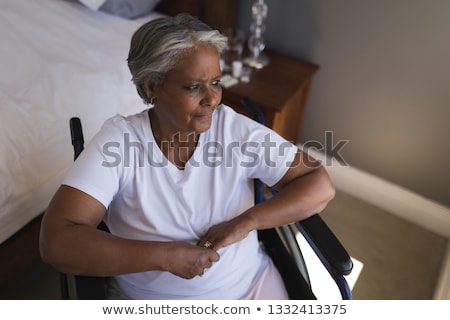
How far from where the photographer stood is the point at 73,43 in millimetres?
1705

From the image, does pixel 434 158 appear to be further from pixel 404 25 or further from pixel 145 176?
pixel 145 176

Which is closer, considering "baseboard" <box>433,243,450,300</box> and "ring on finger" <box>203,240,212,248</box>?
"ring on finger" <box>203,240,212,248</box>

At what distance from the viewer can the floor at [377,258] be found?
1643 mm

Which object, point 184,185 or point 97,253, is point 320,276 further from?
point 97,253

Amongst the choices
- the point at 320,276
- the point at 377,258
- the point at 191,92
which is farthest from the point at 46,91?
the point at 377,258

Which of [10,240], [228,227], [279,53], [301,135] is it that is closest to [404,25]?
[279,53]

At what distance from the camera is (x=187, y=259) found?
0.95 metres

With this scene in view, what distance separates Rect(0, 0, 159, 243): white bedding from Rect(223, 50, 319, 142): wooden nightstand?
1.45 ft

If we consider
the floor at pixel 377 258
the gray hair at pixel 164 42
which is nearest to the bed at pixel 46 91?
the floor at pixel 377 258

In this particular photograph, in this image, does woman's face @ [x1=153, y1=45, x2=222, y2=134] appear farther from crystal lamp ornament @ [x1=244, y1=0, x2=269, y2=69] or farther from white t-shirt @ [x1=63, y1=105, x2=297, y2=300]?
crystal lamp ornament @ [x1=244, y1=0, x2=269, y2=69]

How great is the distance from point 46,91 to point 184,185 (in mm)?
731

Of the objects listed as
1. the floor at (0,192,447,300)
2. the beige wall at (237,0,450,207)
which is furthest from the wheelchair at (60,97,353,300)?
the beige wall at (237,0,450,207)

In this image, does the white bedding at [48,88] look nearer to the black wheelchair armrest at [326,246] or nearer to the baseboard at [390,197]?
the black wheelchair armrest at [326,246]

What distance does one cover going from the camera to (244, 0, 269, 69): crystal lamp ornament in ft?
5.90
